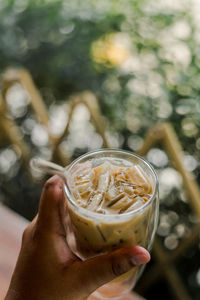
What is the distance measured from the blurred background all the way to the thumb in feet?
2.56

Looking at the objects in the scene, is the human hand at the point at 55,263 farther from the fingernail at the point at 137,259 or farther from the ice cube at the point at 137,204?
the ice cube at the point at 137,204

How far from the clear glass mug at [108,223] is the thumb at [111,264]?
3 centimetres

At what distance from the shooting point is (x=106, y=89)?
1.95 m

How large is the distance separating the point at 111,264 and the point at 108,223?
10 centimetres

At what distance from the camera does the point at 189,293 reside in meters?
1.74

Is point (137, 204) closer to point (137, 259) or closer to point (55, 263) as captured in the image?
point (137, 259)

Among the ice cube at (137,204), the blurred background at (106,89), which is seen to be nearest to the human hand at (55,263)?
the ice cube at (137,204)

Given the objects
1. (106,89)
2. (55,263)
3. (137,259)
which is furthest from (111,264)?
(106,89)

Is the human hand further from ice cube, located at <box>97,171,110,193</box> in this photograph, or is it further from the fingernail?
ice cube, located at <box>97,171,110,193</box>

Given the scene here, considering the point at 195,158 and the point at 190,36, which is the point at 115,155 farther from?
the point at 190,36

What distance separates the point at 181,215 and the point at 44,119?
3.07ft

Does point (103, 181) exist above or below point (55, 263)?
above

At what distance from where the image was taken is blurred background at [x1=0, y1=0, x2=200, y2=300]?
1.70 meters

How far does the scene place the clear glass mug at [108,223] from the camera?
769 mm
